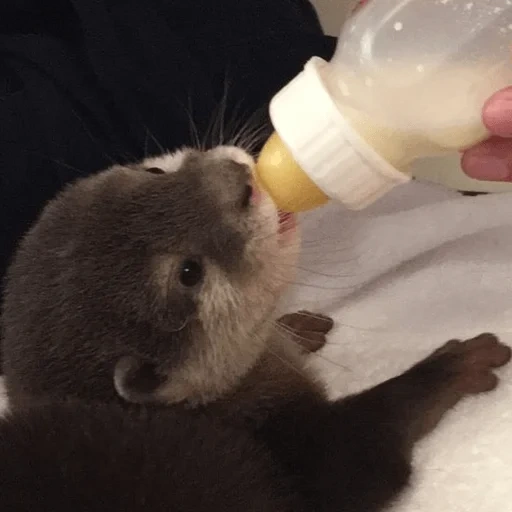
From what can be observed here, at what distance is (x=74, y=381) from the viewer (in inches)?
42.1

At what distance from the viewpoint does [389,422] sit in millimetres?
1137

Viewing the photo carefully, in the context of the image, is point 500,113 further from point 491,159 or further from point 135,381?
point 135,381

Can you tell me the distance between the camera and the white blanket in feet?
3.71

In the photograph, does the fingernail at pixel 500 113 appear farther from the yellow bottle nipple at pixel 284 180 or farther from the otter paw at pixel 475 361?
the otter paw at pixel 475 361

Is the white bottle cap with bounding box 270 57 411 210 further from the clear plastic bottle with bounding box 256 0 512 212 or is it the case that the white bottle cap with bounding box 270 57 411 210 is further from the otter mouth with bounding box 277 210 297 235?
the otter mouth with bounding box 277 210 297 235

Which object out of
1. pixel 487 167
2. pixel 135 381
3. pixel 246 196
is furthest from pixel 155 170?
pixel 487 167

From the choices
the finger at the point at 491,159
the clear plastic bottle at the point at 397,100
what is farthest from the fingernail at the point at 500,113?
the finger at the point at 491,159

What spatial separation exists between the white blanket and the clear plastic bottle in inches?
13.6

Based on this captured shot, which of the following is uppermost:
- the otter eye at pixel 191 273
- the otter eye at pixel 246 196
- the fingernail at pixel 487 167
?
the fingernail at pixel 487 167

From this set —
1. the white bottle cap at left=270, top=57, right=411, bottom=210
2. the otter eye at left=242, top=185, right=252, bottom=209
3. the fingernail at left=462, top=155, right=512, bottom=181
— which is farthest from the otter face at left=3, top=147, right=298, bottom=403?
the fingernail at left=462, top=155, right=512, bottom=181

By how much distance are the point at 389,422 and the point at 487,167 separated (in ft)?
1.14

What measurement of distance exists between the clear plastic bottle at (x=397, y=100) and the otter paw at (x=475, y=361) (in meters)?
0.29

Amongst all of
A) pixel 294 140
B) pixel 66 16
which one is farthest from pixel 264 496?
pixel 66 16

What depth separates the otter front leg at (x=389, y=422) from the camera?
3.55ft
